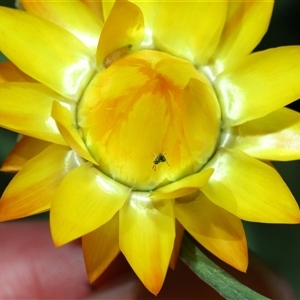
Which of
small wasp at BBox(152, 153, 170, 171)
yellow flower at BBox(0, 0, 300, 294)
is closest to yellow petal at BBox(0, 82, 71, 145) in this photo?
yellow flower at BBox(0, 0, 300, 294)

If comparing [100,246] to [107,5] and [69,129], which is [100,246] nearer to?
[69,129]

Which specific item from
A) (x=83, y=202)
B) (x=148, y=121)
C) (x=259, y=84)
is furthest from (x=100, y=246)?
(x=259, y=84)

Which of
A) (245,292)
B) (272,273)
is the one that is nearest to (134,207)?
(245,292)

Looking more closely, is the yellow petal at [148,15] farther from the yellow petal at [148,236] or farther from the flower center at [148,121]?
the yellow petal at [148,236]

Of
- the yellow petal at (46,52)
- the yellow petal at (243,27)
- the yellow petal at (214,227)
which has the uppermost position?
the yellow petal at (243,27)

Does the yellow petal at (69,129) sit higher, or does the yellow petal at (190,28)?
the yellow petal at (190,28)

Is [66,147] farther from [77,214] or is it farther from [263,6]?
[263,6]

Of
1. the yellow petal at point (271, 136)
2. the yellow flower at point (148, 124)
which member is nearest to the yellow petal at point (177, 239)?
the yellow flower at point (148, 124)
